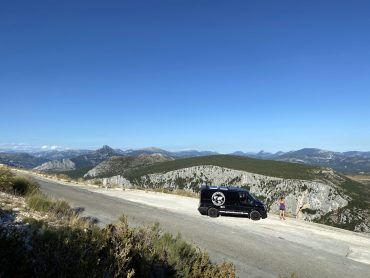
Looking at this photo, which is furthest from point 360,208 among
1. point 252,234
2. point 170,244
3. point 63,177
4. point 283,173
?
point 170,244

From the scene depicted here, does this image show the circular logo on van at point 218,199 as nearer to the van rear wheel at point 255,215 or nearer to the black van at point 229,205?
the black van at point 229,205

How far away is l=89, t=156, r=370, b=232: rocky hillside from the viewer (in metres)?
135

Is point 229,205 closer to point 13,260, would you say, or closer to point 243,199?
point 243,199

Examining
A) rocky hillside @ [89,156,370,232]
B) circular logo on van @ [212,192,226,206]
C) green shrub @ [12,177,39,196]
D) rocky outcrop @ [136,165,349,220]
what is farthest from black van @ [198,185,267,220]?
rocky outcrop @ [136,165,349,220]

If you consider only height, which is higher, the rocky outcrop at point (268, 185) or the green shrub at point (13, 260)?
the green shrub at point (13, 260)

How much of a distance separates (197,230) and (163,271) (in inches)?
358

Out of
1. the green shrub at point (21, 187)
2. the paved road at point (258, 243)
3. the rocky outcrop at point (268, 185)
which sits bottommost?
the rocky outcrop at point (268, 185)

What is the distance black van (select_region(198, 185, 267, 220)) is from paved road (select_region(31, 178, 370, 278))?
632mm

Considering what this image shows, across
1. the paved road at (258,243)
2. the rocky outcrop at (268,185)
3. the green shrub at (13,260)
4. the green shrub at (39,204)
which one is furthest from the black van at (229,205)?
the rocky outcrop at (268,185)

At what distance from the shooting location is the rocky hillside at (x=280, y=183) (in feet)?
444

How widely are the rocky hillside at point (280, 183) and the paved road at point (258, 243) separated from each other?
103659 mm

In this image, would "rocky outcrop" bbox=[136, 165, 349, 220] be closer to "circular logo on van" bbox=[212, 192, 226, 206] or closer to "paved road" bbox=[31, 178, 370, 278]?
"circular logo on van" bbox=[212, 192, 226, 206]

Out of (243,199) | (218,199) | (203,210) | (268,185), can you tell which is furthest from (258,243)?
(268,185)

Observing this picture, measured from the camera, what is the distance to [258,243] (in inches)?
660
